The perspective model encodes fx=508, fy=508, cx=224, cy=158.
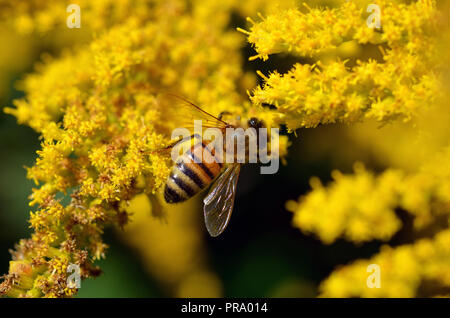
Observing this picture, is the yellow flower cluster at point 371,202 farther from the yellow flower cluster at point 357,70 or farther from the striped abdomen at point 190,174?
the striped abdomen at point 190,174

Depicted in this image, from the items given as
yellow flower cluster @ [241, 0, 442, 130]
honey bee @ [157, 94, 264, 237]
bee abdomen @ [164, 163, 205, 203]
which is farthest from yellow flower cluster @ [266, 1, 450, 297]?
bee abdomen @ [164, 163, 205, 203]

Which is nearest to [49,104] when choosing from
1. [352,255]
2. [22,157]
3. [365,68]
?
[22,157]

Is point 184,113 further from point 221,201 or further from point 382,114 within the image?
point 382,114

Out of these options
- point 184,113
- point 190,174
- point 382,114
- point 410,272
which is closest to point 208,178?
point 190,174

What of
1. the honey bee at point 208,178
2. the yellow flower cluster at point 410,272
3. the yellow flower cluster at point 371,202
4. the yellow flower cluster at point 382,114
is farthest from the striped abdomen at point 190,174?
the yellow flower cluster at point 410,272

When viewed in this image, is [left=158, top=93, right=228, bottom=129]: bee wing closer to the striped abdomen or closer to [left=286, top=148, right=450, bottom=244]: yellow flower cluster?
the striped abdomen

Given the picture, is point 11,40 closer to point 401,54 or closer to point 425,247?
point 401,54

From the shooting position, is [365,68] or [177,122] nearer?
[365,68]

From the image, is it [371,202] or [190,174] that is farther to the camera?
[371,202]
